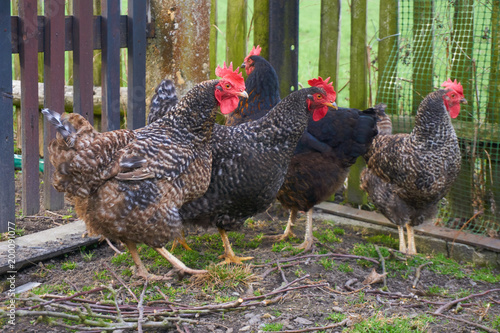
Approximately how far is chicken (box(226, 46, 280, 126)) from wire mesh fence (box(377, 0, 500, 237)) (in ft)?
4.22

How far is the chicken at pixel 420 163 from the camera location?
4.74m

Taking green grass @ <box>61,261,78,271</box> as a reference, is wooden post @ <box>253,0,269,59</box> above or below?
above

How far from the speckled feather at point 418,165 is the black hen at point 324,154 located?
27 centimetres

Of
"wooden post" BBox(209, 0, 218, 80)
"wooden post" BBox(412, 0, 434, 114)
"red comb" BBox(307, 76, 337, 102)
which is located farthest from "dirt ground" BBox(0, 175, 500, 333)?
"wooden post" BBox(209, 0, 218, 80)

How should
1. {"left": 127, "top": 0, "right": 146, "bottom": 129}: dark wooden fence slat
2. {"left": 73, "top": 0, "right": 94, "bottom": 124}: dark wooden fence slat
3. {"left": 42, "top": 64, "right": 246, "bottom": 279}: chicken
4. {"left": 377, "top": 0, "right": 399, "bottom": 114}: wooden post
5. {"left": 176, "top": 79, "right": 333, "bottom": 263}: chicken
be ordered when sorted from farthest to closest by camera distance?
{"left": 377, "top": 0, "right": 399, "bottom": 114}: wooden post < {"left": 127, "top": 0, "right": 146, "bottom": 129}: dark wooden fence slat < {"left": 73, "top": 0, "right": 94, "bottom": 124}: dark wooden fence slat < {"left": 176, "top": 79, "right": 333, "bottom": 263}: chicken < {"left": 42, "top": 64, "right": 246, "bottom": 279}: chicken

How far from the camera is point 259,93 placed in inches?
201

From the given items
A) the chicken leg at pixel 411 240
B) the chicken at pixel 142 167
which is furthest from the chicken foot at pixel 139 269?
the chicken leg at pixel 411 240

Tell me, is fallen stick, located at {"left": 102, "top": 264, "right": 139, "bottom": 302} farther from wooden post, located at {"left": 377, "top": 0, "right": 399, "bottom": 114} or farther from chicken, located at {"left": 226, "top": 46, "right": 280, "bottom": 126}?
wooden post, located at {"left": 377, "top": 0, "right": 399, "bottom": 114}

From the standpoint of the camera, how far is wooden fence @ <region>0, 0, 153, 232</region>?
13.2 feet

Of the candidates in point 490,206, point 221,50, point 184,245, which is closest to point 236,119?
point 184,245

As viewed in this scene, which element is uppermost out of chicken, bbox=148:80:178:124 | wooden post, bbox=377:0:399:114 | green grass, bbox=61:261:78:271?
wooden post, bbox=377:0:399:114

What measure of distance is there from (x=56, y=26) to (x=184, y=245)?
2073mm

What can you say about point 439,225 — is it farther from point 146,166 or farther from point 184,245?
point 146,166

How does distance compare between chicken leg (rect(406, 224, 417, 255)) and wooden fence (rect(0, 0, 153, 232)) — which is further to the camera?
chicken leg (rect(406, 224, 417, 255))
